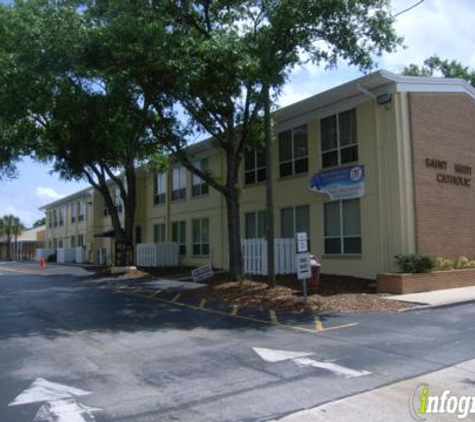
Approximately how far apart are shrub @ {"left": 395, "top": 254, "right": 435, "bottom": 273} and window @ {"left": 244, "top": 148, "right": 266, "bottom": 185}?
805 centimetres

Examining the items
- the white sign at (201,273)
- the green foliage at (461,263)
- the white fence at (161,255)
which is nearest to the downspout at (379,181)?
the green foliage at (461,263)

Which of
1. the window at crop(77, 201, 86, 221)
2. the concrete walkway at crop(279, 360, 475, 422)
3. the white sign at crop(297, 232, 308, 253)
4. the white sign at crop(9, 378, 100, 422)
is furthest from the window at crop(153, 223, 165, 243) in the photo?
the concrete walkway at crop(279, 360, 475, 422)

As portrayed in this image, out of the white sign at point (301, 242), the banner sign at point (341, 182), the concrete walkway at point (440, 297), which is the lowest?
the concrete walkway at point (440, 297)

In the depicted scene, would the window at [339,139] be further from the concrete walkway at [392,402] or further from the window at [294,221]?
the concrete walkway at [392,402]

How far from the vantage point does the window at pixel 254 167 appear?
22322 mm

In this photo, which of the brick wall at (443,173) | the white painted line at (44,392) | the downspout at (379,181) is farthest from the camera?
the brick wall at (443,173)

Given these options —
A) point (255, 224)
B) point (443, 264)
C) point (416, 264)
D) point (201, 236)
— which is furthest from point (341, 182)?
point (201, 236)

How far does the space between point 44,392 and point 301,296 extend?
9149 millimetres

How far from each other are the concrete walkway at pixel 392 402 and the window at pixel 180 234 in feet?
73.9

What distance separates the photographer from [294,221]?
20.4m

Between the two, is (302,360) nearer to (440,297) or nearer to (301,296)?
(301,296)

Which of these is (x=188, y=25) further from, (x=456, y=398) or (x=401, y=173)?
(x=456, y=398)

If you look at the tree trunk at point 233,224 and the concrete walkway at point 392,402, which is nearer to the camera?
the concrete walkway at point 392,402

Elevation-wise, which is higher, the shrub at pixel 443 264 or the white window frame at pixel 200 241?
the white window frame at pixel 200 241
